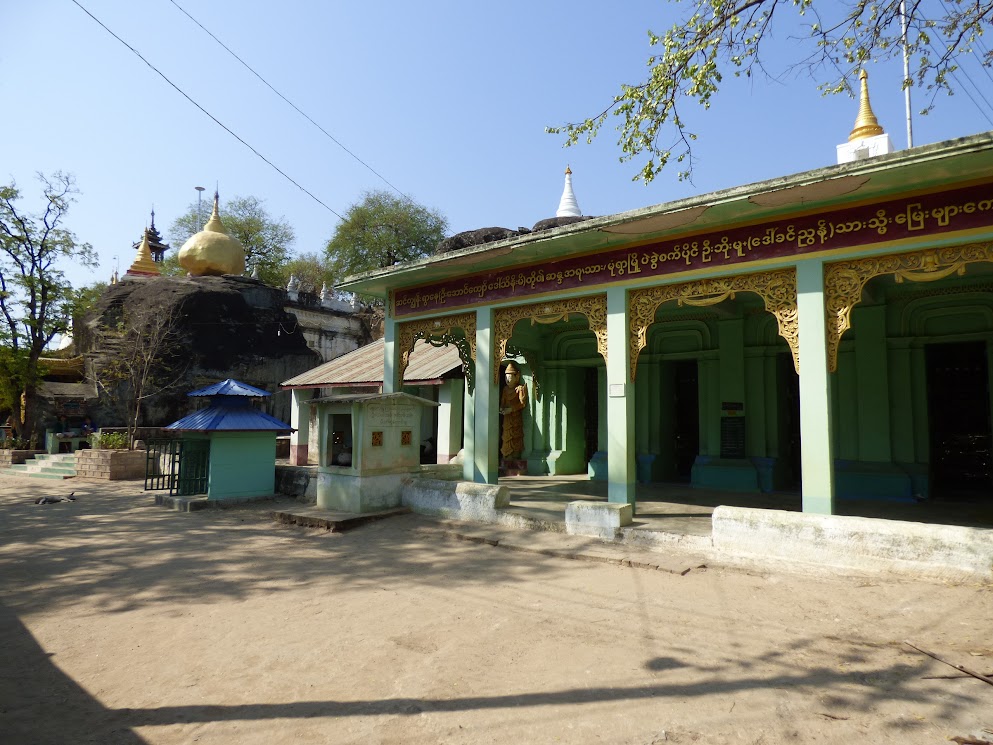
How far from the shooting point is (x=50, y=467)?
16422 millimetres

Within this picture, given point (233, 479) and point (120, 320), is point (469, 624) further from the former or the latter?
point (120, 320)

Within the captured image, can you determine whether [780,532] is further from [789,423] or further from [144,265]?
[144,265]

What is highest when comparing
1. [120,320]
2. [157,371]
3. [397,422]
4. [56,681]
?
[120,320]

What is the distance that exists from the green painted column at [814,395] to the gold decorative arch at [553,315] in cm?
252

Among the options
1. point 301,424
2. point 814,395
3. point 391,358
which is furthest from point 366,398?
point 301,424

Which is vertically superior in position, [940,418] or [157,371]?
[157,371]

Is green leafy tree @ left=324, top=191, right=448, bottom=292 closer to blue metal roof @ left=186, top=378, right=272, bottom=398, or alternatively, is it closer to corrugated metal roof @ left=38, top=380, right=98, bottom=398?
corrugated metal roof @ left=38, top=380, right=98, bottom=398

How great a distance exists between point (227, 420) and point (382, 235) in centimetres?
2540

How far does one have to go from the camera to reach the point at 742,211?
22.5ft

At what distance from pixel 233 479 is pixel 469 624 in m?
7.97

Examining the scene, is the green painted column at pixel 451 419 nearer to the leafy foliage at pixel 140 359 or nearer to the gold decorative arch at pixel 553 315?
the gold decorative arch at pixel 553 315

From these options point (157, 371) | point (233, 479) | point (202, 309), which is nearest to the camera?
point (233, 479)

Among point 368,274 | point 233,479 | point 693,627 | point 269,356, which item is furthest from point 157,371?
point 693,627

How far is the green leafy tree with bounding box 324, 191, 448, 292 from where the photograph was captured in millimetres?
34562
